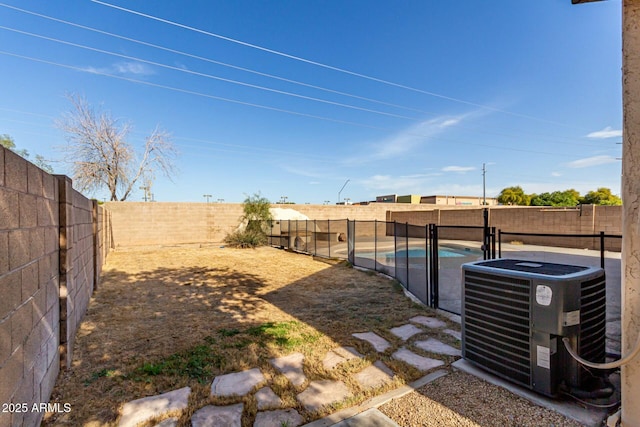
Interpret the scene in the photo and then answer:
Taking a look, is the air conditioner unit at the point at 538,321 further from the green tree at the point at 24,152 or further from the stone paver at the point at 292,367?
the green tree at the point at 24,152

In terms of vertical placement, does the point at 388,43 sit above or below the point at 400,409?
above

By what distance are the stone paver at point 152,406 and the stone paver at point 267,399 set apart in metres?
0.53

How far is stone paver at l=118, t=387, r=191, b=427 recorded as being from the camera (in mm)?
2031

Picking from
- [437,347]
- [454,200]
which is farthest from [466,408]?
[454,200]

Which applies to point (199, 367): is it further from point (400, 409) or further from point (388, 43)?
point (388, 43)

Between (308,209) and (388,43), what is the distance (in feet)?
35.4

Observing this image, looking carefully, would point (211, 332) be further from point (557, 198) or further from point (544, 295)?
point (557, 198)

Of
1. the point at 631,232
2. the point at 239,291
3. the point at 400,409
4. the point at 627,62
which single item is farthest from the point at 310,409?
the point at 239,291

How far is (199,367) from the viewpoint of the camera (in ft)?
9.05

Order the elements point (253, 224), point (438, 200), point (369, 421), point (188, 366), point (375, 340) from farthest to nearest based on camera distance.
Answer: point (438, 200)
point (253, 224)
point (375, 340)
point (188, 366)
point (369, 421)

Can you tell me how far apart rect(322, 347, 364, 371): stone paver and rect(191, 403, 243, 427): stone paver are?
0.90 m

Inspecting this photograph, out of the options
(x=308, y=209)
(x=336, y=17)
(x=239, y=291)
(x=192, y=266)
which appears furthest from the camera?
(x=308, y=209)

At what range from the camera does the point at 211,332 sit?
369 centimetres

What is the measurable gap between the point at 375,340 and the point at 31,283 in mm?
3025
